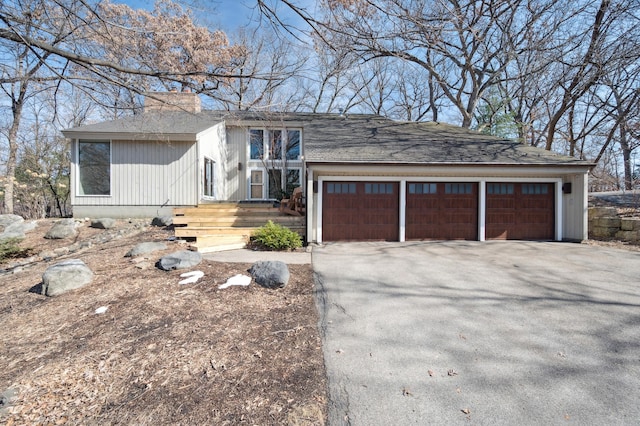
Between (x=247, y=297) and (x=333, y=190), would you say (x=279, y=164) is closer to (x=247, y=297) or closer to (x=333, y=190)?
(x=333, y=190)

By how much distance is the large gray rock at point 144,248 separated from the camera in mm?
6184

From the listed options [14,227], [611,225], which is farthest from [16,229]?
[611,225]

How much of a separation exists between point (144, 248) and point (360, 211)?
18.4 ft

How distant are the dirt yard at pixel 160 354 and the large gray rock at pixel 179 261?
0.29 m

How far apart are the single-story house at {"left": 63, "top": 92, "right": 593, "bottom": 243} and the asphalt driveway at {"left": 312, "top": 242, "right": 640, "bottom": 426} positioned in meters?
3.02

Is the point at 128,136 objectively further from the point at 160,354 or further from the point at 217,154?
the point at 160,354

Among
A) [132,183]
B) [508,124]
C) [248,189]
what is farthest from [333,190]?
[508,124]

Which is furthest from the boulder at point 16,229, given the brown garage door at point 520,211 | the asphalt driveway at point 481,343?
the brown garage door at point 520,211

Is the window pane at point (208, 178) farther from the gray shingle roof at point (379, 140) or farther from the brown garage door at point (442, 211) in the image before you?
the brown garage door at point (442, 211)

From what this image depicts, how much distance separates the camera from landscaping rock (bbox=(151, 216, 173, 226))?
9672 millimetres

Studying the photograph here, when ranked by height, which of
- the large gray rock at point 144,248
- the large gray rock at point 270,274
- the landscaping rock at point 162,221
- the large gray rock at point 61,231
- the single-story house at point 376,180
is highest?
the single-story house at point 376,180

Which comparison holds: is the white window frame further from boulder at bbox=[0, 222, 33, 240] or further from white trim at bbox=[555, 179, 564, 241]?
white trim at bbox=[555, 179, 564, 241]

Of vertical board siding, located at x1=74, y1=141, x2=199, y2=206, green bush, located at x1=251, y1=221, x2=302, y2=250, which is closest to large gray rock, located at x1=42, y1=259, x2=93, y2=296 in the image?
green bush, located at x1=251, y1=221, x2=302, y2=250

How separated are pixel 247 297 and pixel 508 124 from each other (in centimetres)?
2113
